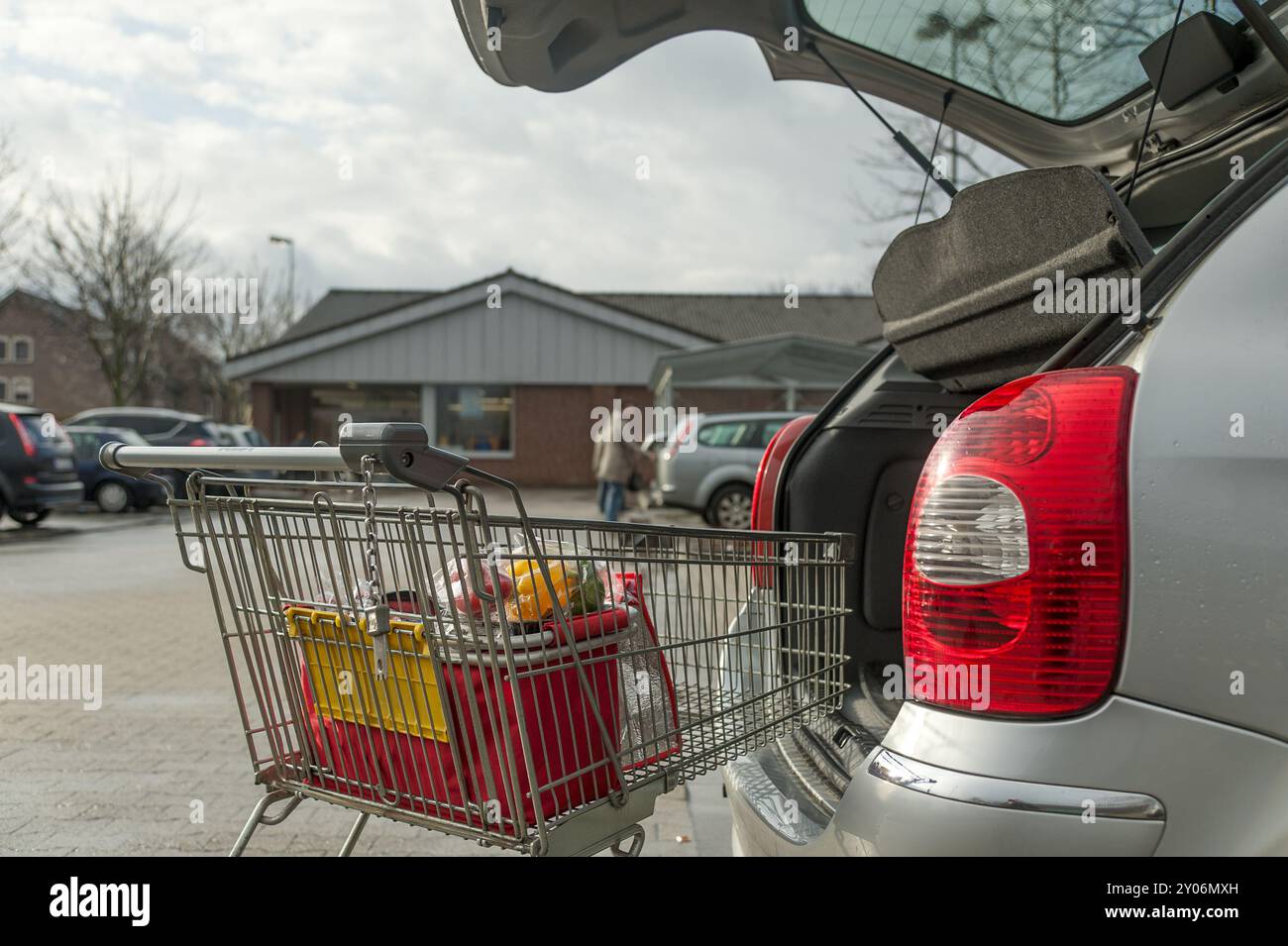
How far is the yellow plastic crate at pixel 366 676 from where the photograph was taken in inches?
77.1

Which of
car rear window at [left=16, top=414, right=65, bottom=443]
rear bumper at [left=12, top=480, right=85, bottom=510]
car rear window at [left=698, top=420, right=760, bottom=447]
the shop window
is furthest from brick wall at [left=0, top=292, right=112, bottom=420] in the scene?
car rear window at [left=698, top=420, right=760, bottom=447]

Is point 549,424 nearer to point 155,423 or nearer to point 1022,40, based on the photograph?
point 155,423

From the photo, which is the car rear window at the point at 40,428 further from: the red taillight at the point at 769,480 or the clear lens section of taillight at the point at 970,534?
the clear lens section of taillight at the point at 970,534

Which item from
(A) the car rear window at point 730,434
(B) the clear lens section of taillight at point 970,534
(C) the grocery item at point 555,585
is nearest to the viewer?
(B) the clear lens section of taillight at point 970,534

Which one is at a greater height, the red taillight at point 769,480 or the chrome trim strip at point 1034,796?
the red taillight at point 769,480

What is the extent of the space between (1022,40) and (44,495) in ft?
50.2

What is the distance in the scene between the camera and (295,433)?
104 ft

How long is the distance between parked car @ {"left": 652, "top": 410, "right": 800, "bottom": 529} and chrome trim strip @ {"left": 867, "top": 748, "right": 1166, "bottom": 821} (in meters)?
14.0

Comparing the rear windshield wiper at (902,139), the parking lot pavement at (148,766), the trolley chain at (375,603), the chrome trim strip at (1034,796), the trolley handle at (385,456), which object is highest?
the rear windshield wiper at (902,139)

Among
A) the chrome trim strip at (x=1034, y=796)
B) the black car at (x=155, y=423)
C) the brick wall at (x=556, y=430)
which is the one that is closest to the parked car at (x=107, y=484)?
the black car at (x=155, y=423)
